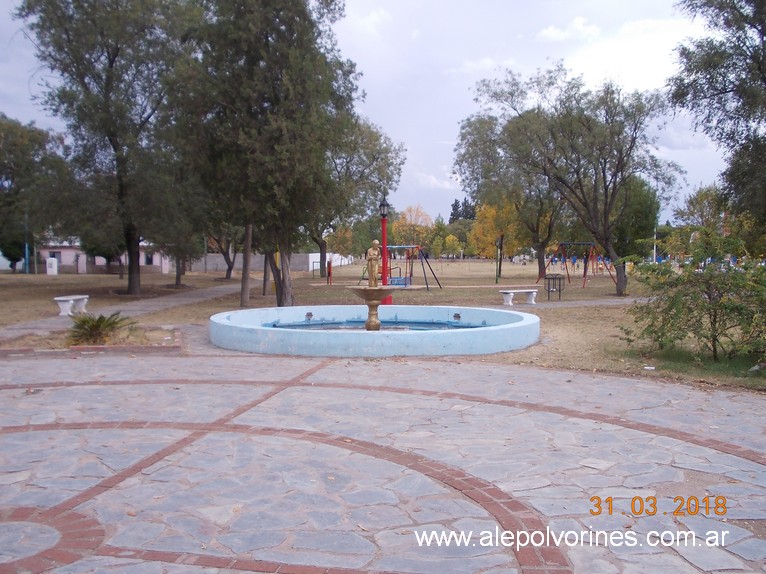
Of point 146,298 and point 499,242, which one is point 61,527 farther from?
point 499,242

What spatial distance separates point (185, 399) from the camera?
25.5 feet

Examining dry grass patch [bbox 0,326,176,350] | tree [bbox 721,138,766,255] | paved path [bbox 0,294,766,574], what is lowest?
paved path [bbox 0,294,766,574]

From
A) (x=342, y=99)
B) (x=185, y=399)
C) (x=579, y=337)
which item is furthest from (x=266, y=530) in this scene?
(x=342, y=99)

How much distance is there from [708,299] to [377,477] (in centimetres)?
782

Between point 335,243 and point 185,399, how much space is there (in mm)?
60406

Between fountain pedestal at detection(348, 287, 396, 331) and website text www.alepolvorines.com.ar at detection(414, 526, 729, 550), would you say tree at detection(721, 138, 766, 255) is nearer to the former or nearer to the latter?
fountain pedestal at detection(348, 287, 396, 331)

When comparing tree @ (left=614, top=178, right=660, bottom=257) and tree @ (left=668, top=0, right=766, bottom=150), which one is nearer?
tree @ (left=668, top=0, right=766, bottom=150)

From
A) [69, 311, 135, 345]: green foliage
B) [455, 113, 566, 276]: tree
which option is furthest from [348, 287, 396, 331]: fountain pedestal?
[455, 113, 566, 276]: tree

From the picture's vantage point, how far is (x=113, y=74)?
83.5 ft

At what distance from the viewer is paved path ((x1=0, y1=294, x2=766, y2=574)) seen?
12.3ft

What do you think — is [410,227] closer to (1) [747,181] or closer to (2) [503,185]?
(2) [503,185]

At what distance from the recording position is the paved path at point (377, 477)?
3.74 metres

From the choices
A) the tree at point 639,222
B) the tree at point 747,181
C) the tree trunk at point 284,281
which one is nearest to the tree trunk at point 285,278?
the tree trunk at point 284,281

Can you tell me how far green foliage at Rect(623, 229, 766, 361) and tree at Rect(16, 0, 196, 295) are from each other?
2046 cm
